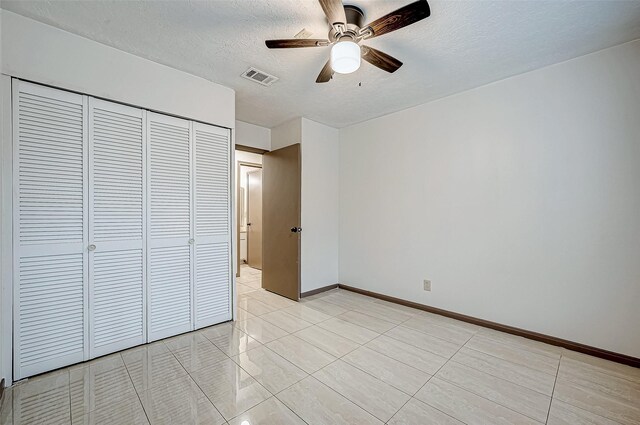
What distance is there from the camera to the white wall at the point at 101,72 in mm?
1847

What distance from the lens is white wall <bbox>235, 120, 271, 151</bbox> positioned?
3.86 metres

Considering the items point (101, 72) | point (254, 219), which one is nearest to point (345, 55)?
point (101, 72)

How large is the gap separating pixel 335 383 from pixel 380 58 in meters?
2.37

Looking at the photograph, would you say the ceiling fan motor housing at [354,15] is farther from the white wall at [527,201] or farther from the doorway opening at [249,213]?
the doorway opening at [249,213]

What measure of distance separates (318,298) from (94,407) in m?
2.54

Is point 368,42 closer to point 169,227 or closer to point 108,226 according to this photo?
point 169,227

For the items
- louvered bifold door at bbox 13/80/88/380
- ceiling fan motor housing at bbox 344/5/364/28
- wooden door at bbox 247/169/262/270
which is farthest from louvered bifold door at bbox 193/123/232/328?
wooden door at bbox 247/169/262/270

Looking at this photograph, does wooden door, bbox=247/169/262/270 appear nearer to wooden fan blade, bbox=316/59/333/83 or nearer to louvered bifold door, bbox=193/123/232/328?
louvered bifold door, bbox=193/123/232/328

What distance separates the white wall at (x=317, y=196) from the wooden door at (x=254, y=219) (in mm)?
1593

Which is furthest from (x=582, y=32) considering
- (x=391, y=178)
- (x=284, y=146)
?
(x=284, y=146)

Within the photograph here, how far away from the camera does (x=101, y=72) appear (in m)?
2.15

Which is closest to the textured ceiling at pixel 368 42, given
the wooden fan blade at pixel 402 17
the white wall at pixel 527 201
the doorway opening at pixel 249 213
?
the wooden fan blade at pixel 402 17

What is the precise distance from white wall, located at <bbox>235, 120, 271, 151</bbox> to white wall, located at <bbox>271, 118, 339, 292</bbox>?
0.33 feet

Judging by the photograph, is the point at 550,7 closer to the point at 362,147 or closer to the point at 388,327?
the point at 362,147
